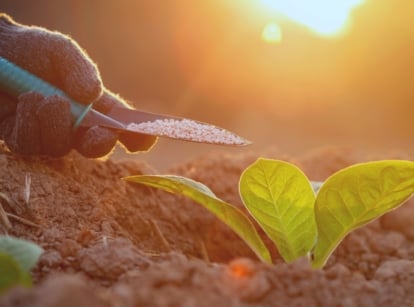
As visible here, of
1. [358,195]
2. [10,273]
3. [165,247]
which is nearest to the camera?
[10,273]

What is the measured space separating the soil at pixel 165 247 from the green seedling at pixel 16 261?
54 millimetres

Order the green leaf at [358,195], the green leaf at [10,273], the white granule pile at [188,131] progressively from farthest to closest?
1. the white granule pile at [188,131]
2. the green leaf at [358,195]
3. the green leaf at [10,273]

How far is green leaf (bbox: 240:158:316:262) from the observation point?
3.93 ft

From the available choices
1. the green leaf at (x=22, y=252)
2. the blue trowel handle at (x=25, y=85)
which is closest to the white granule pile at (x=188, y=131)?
the blue trowel handle at (x=25, y=85)

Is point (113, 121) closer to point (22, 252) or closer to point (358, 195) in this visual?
point (358, 195)

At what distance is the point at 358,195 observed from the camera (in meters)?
1.20

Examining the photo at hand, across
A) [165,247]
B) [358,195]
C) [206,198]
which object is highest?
[358,195]

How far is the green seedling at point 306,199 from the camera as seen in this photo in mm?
1178

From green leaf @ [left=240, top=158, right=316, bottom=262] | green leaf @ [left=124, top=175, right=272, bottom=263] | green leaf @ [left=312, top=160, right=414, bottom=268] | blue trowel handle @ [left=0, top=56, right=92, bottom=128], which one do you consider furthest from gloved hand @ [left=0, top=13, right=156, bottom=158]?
green leaf @ [left=312, top=160, right=414, bottom=268]

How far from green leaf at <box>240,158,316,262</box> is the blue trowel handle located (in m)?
0.49

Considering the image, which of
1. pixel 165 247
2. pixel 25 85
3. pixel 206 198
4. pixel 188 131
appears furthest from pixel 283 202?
pixel 25 85

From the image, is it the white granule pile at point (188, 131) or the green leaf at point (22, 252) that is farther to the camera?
the white granule pile at point (188, 131)

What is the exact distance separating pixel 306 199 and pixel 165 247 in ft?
1.56

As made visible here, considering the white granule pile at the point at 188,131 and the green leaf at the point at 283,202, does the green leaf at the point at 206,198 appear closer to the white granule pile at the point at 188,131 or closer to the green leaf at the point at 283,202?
the green leaf at the point at 283,202
